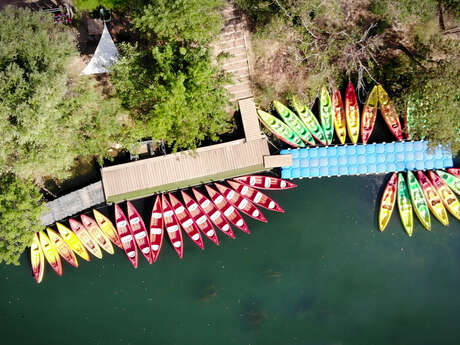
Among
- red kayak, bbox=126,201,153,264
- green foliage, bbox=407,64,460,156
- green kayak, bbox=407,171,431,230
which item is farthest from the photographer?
green kayak, bbox=407,171,431,230

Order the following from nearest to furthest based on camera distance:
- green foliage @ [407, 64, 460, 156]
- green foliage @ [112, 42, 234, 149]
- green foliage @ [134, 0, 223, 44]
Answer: green foliage @ [134, 0, 223, 44], green foliage @ [112, 42, 234, 149], green foliage @ [407, 64, 460, 156]

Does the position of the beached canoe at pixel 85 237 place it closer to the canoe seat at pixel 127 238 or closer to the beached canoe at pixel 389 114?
the canoe seat at pixel 127 238

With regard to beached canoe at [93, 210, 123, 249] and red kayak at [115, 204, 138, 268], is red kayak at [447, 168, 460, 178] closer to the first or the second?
red kayak at [115, 204, 138, 268]

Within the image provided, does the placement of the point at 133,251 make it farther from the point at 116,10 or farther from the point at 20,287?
the point at 116,10

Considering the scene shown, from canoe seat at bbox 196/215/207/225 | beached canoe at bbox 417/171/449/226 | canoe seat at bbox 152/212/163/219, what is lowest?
beached canoe at bbox 417/171/449/226

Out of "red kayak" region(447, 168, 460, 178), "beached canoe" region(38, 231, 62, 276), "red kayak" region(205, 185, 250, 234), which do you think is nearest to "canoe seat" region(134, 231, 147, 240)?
"red kayak" region(205, 185, 250, 234)

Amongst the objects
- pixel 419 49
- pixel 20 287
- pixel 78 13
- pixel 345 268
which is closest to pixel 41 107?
pixel 78 13

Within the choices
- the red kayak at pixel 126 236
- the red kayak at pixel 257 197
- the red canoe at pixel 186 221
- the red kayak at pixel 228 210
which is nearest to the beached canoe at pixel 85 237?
the red kayak at pixel 126 236
